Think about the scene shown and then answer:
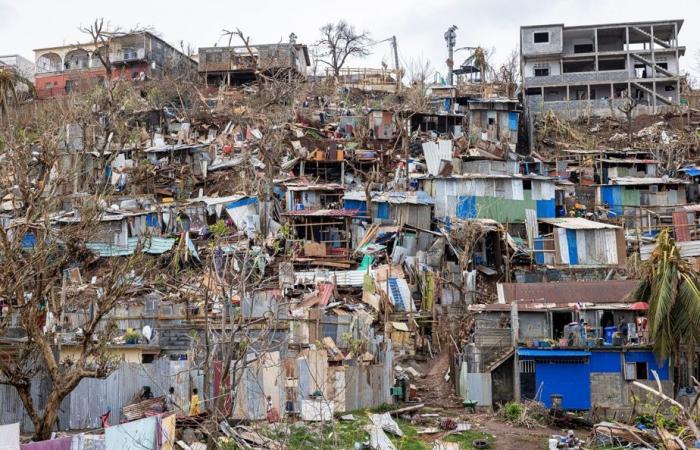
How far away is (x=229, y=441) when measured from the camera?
14617 millimetres

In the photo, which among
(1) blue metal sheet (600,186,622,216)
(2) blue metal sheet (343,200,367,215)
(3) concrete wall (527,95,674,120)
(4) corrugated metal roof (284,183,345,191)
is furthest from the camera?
(3) concrete wall (527,95,674,120)

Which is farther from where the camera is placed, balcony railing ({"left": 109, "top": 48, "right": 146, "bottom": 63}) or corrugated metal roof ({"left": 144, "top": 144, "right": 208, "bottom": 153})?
balcony railing ({"left": 109, "top": 48, "right": 146, "bottom": 63})

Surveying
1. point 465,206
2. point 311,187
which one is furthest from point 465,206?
point 311,187

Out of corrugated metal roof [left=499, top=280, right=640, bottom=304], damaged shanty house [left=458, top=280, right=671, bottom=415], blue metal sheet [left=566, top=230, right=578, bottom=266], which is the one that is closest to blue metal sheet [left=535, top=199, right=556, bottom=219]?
blue metal sheet [left=566, top=230, right=578, bottom=266]

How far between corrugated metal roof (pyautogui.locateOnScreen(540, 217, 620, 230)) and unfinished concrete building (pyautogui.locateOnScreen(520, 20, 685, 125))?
15535 millimetres

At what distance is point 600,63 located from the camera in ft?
164

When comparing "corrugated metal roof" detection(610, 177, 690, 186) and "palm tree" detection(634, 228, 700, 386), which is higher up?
"corrugated metal roof" detection(610, 177, 690, 186)

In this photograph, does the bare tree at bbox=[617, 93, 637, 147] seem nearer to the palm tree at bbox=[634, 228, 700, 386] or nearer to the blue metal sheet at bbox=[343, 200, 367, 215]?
the blue metal sheet at bbox=[343, 200, 367, 215]

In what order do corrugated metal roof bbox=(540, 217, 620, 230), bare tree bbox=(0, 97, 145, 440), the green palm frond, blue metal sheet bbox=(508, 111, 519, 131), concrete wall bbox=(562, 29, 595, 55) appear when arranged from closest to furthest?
bare tree bbox=(0, 97, 145, 440) → the green palm frond → corrugated metal roof bbox=(540, 217, 620, 230) → blue metal sheet bbox=(508, 111, 519, 131) → concrete wall bbox=(562, 29, 595, 55)

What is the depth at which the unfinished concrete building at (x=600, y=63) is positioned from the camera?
47.5 meters

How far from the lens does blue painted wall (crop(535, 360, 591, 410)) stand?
68.1ft

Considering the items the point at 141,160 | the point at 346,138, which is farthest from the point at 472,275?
the point at 141,160

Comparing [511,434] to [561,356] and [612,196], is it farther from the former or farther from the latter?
[612,196]

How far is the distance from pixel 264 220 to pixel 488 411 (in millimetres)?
14527
